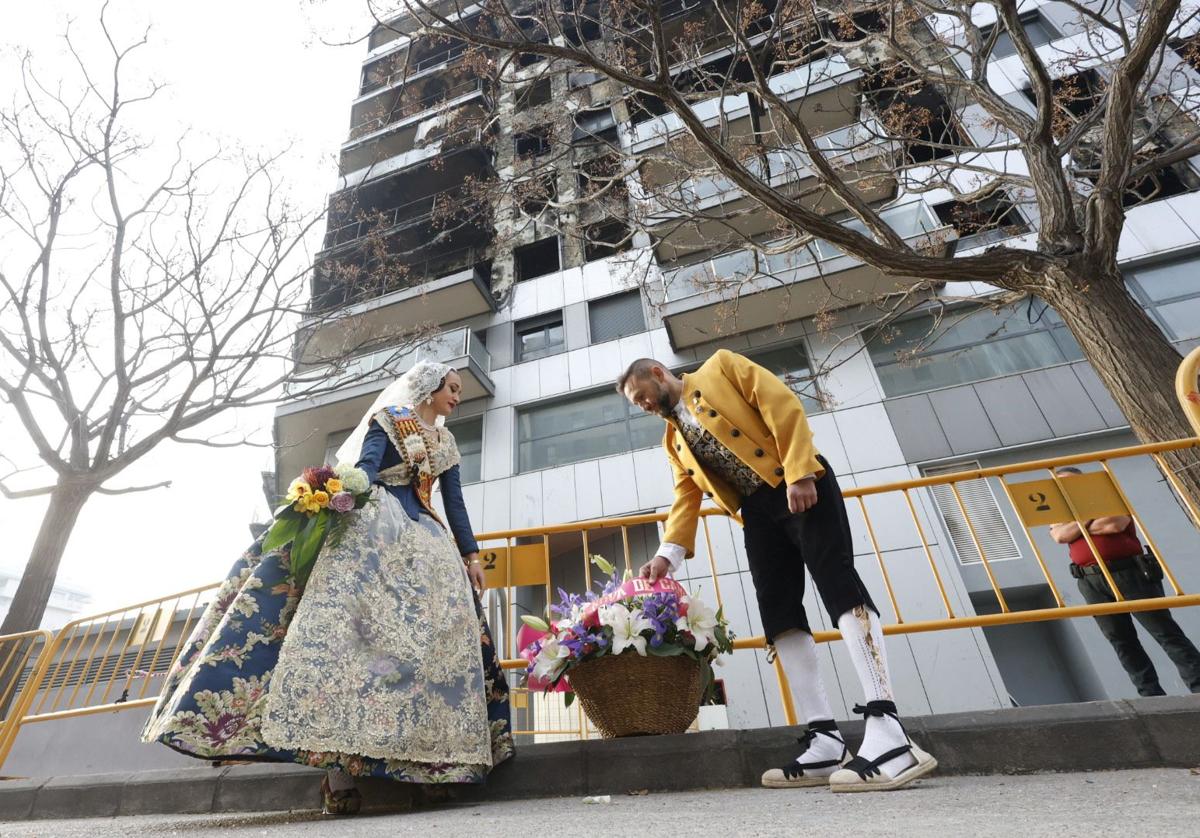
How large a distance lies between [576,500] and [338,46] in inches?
292

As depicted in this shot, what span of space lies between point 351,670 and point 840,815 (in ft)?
5.74

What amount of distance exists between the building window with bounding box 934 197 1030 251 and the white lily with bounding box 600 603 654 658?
10.4 m

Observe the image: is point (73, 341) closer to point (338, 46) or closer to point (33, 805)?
point (338, 46)

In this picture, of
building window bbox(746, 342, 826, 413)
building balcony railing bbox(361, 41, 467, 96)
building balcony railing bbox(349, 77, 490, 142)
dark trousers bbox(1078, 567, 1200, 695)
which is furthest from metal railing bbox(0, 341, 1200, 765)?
building balcony railing bbox(361, 41, 467, 96)

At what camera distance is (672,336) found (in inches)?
454

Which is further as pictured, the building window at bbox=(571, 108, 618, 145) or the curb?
the building window at bbox=(571, 108, 618, 145)

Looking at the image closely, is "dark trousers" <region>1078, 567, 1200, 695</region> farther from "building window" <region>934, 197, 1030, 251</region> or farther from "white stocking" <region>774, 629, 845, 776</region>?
"building window" <region>934, 197, 1030, 251</region>

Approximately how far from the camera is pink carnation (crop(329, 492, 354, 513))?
242cm

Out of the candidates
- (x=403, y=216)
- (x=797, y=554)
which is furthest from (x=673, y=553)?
(x=403, y=216)

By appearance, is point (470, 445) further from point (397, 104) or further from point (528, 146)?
point (397, 104)

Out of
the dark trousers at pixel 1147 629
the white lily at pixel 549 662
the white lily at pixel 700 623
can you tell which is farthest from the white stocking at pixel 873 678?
the dark trousers at pixel 1147 629

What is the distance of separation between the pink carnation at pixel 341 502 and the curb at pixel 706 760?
1159 mm

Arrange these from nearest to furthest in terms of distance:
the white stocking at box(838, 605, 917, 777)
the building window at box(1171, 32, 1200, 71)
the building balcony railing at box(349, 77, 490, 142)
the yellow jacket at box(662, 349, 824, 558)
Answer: the white stocking at box(838, 605, 917, 777)
the yellow jacket at box(662, 349, 824, 558)
the building window at box(1171, 32, 1200, 71)
the building balcony railing at box(349, 77, 490, 142)

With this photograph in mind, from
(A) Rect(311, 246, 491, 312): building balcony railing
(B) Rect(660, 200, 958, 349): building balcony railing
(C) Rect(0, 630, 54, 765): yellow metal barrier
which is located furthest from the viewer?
(A) Rect(311, 246, 491, 312): building balcony railing
